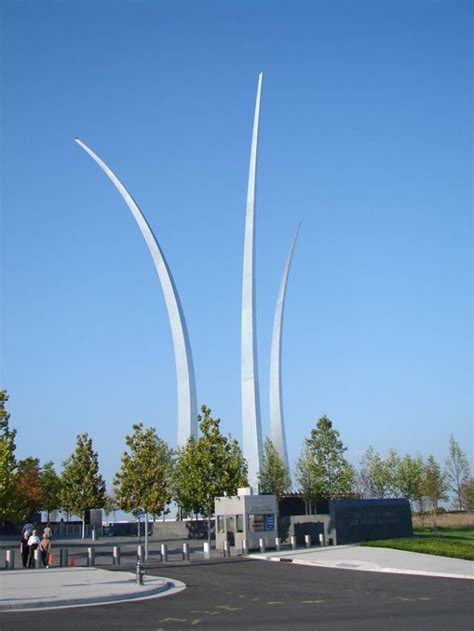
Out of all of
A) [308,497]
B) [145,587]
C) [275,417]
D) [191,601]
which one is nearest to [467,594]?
[191,601]

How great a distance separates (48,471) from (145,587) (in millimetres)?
50786

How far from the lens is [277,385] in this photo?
67438 mm

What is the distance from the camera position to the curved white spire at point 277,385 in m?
65.1

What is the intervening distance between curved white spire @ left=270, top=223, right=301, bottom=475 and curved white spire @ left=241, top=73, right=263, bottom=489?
24.0ft

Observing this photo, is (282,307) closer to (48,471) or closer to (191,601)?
(48,471)

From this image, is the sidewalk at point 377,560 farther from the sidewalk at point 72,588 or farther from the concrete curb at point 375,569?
the sidewalk at point 72,588

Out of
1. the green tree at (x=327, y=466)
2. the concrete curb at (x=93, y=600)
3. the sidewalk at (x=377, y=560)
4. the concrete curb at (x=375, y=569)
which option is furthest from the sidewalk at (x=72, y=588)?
the green tree at (x=327, y=466)

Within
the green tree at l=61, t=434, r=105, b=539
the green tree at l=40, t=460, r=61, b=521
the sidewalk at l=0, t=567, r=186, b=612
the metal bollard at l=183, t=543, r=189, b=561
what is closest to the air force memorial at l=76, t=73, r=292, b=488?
the green tree at l=61, t=434, r=105, b=539

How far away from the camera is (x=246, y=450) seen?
5759 cm

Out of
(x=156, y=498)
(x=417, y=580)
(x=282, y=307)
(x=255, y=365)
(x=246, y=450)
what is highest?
(x=282, y=307)

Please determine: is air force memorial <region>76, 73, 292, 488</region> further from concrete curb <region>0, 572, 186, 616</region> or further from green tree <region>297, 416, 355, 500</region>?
concrete curb <region>0, 572, 186, 616</region>

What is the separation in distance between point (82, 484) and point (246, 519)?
20183mm

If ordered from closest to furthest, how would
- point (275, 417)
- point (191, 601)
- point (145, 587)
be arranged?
point (191, 601), point (145, 587), point (275, 417)

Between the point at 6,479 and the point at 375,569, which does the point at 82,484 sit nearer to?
the point at 6,479
